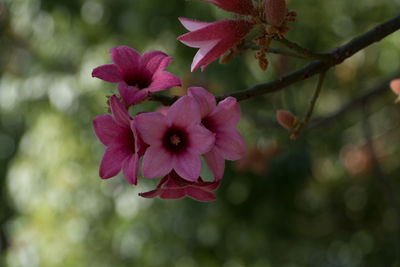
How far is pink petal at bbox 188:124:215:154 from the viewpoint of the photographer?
85 centimetres

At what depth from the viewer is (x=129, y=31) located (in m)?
2.55

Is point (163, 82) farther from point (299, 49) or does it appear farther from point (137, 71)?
point (299, 49)

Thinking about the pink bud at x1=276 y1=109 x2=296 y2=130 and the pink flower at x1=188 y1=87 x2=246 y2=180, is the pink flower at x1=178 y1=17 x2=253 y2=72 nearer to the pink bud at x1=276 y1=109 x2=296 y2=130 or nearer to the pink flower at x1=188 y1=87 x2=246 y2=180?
the pink flower at x1=188 y1=87 x2=246 y2=180

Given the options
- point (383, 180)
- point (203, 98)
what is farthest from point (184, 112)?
point (383, 180)

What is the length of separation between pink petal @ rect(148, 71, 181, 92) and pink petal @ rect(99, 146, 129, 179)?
0.41 feet

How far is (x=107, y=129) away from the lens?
874 mm

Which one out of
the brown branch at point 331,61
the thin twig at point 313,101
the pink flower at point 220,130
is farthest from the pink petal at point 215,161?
the thin twig at point 313,101

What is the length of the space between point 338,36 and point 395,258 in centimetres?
125

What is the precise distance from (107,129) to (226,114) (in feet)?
0.71

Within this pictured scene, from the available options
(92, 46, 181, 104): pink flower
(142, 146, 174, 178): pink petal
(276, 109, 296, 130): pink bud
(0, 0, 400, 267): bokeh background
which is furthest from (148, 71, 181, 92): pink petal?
(0, 0, 400, 267): bokeh background

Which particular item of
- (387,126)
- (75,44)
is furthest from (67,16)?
(387,126)

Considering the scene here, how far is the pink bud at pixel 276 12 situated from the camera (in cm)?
84

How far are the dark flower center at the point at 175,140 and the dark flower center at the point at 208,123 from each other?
0.17ft

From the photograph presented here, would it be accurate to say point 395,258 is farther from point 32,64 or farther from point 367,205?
point 32,64
